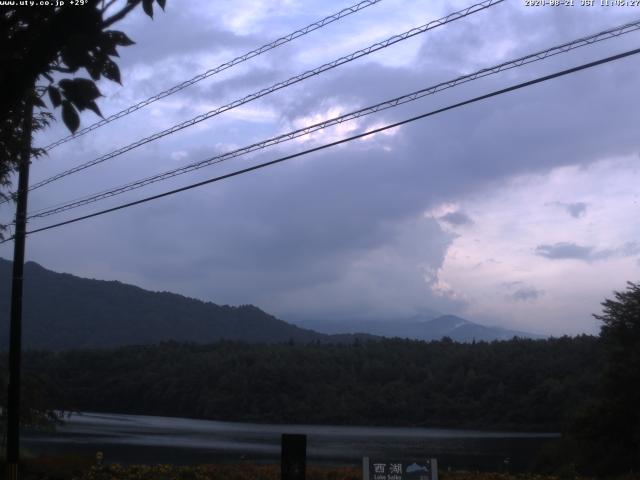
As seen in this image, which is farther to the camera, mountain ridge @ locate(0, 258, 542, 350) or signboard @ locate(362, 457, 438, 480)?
mountain ridge @ locate(0, 258, 542, 350)

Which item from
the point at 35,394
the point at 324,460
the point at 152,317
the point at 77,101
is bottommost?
the point at 324,460

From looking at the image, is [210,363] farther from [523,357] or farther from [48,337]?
[48,337]

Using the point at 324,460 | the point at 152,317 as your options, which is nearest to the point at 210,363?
the point at 324,460

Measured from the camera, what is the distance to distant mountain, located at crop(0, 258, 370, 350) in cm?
11562

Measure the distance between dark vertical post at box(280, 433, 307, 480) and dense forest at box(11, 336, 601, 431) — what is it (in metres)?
37.3

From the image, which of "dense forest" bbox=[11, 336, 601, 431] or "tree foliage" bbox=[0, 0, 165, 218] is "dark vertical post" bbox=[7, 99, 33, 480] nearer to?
"tree foliage" bbox=[0, 0, 165, 218]

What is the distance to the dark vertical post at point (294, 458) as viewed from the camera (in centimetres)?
949

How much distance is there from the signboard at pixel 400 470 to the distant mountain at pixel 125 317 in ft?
328

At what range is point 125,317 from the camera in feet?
416

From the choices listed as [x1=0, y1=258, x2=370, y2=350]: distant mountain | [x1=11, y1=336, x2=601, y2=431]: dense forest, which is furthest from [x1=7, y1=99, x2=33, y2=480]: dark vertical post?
[x1=0, y1=258, x2=370, y2=350]: distant mountain

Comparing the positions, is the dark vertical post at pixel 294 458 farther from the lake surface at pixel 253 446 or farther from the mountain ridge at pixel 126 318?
the mountain ridge at pixel 126 318

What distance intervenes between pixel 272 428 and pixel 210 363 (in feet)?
49.9

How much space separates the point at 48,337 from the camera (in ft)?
359

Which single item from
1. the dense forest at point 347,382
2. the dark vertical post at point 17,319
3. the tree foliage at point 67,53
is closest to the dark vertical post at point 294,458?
the tree foliage at point 67,53
